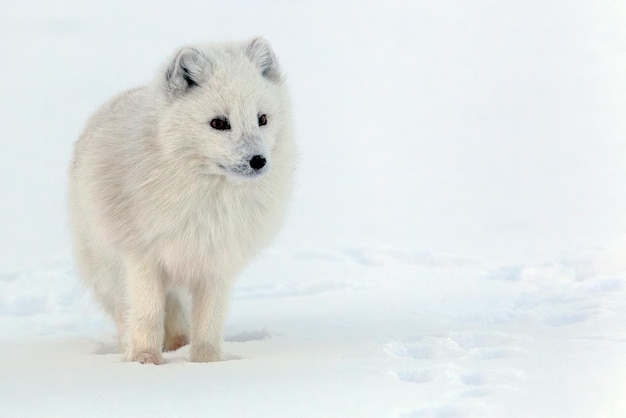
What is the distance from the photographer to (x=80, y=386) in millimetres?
4273

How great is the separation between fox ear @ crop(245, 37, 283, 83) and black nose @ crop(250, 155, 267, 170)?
0.63 m

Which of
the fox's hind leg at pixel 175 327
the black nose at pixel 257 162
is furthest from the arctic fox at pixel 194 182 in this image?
the fox's hind leg at pixel 175 327

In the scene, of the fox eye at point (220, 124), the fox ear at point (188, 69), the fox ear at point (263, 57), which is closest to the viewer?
the fox eye at point (220, 124)

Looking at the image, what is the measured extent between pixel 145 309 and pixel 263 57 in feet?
4.64

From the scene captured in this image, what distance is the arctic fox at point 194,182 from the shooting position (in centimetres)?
477

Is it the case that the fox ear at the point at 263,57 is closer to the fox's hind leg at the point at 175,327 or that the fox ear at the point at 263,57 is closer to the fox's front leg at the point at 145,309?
the fox's front leg at the point at 145,309

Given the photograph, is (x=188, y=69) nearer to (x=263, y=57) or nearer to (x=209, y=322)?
(x=263, y=57)

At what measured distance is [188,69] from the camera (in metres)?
4.85

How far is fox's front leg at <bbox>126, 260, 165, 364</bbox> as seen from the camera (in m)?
5.12

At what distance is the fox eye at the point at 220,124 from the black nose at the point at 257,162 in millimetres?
242

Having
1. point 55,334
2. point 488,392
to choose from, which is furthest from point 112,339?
point 488,392

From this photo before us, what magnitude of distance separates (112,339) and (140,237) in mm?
1334

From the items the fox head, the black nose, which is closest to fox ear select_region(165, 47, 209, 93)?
the fox head

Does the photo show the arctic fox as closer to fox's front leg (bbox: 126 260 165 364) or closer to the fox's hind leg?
fox's front leg (bbox: 126 260 165 364)
